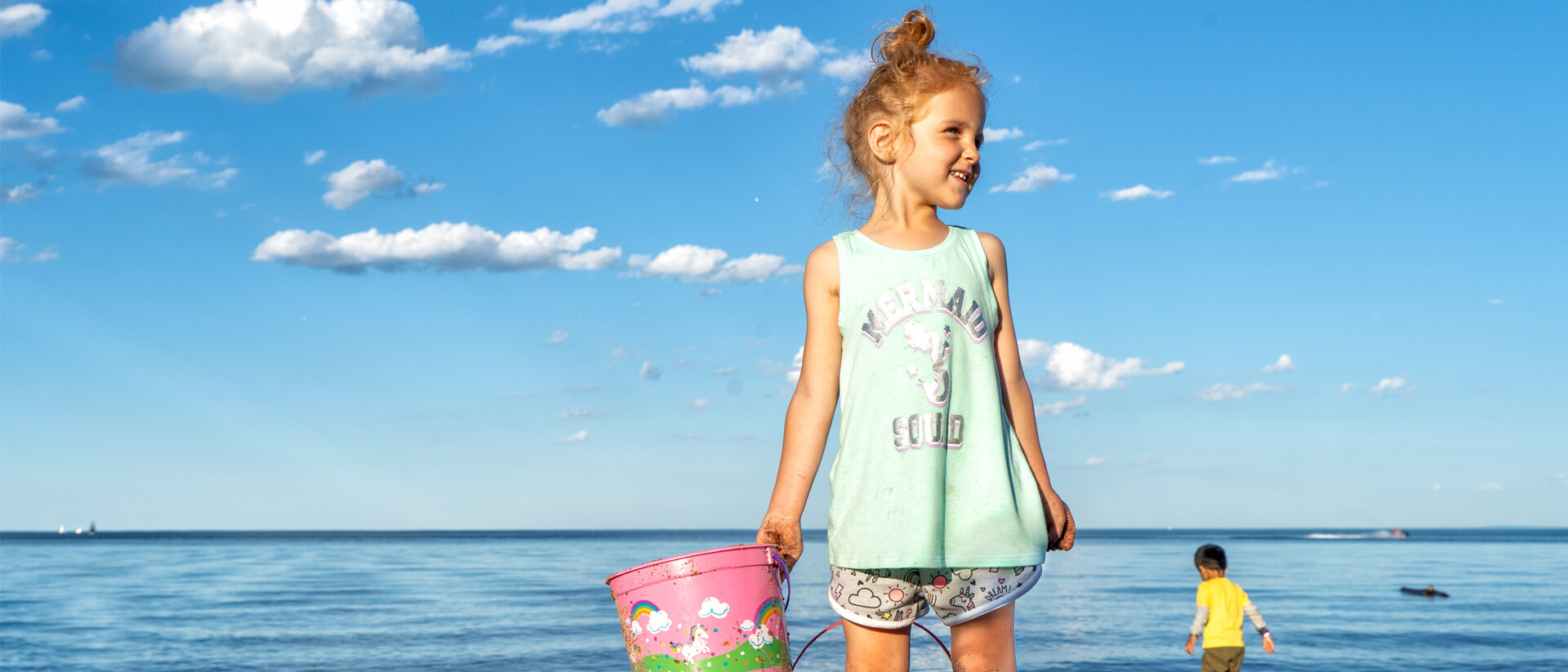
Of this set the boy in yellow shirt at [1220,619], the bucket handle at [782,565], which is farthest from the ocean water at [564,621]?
the bucket handle at [782,565]

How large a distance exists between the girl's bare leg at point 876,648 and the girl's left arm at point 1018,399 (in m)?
0.41

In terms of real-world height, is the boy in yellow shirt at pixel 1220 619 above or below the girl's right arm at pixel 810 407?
below

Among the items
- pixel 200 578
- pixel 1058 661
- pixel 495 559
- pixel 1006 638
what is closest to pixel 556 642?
pixel 1058 661

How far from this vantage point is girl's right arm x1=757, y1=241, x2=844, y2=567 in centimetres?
240

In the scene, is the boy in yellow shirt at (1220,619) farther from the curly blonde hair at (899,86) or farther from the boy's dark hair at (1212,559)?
the curly blonde hair at (899,86)

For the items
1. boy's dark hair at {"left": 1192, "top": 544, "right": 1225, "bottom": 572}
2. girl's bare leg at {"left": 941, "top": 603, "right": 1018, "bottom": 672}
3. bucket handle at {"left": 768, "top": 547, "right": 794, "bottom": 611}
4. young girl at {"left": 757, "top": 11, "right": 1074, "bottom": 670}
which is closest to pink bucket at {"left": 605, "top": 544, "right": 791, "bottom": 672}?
bucket handle at {"left": 768, "top": 547, "right": 794, "bottom": 611}

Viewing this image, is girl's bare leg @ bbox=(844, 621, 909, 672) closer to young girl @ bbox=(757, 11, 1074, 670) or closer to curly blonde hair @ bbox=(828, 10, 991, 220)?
young girl @ bbox=(757, 11, 1074, 670)

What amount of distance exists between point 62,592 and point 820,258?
30343 millimetres

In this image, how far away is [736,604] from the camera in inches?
93.3

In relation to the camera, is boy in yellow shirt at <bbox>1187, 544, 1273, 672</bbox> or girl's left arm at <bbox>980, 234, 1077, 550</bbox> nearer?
girl's left arm at <bbox>980, 234, 1077, 550</bbox>

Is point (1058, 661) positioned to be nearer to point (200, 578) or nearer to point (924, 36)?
point (924, 36)

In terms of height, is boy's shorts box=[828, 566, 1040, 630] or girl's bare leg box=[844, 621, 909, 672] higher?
boy's shorts box=[828, 566, 1040, 630]

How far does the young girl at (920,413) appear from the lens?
2338 mm

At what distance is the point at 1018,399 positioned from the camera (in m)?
2.54
